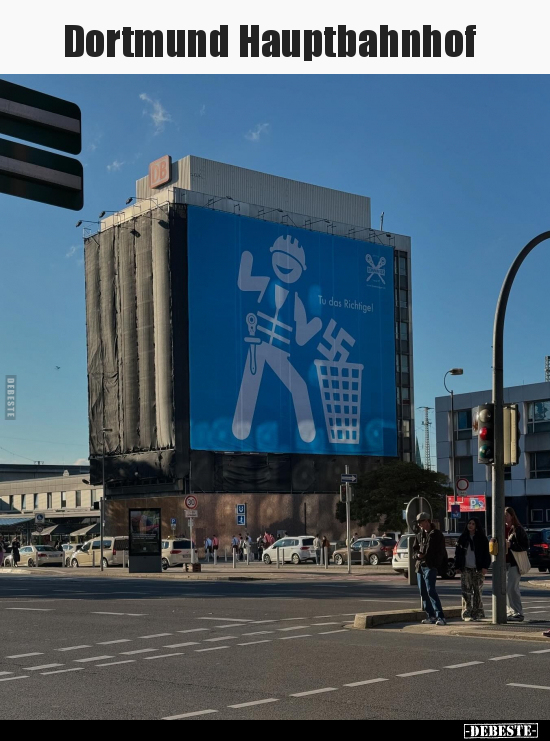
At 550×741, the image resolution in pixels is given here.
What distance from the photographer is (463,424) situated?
81938 millimetres

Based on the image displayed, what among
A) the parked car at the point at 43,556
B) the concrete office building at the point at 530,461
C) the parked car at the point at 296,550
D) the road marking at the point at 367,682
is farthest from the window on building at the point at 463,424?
the road marking at the point at 367,682

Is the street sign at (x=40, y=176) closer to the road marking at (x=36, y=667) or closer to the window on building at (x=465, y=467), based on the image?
the road marking at (x=36, y=667)

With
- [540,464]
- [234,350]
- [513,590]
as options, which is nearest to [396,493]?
[540,464]

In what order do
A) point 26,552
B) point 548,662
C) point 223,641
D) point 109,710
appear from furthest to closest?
point 26,552 < point 223,641 < point 548,662 < point 109,710

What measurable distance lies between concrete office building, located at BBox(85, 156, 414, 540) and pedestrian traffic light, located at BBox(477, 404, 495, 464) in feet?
210

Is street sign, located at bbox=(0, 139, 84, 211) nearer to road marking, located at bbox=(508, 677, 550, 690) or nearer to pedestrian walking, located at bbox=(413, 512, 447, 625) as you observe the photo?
road marking, located at bbox=(508, 677, 550, 690)

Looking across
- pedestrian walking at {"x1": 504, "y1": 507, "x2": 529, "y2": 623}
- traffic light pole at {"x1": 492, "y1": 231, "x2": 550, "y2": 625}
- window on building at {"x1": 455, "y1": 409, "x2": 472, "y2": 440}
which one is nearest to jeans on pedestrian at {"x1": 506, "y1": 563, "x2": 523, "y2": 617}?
pedestrian walking at {"x1": 504, "y1": 507, "x2": 529, "y2": 623}

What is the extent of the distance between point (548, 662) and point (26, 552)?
56087 millimetres

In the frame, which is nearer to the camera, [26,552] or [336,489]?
[26,552]

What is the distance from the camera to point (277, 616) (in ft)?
63.5

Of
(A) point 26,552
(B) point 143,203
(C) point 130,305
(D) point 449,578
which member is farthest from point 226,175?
(D) point 449,578

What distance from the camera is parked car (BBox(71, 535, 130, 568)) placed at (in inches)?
2179

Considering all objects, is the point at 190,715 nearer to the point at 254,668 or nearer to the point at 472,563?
the point at 254,668
